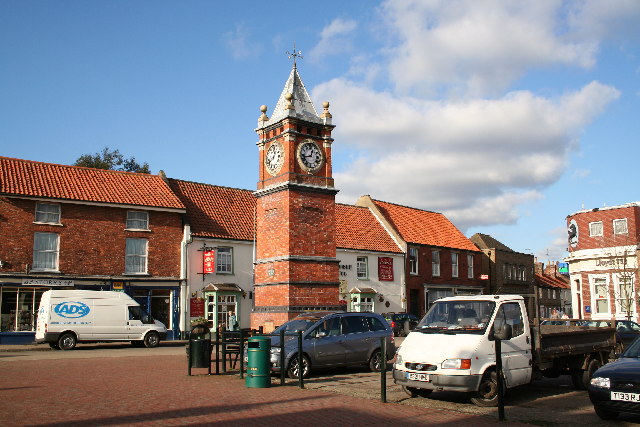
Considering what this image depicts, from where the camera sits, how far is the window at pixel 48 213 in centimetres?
3097

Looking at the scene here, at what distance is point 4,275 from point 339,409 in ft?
79.0

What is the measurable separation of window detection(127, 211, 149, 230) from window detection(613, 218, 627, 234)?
91.7ft

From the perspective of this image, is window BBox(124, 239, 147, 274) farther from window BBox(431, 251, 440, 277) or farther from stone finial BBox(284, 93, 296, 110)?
window BBox(431, 251, 440, 277)

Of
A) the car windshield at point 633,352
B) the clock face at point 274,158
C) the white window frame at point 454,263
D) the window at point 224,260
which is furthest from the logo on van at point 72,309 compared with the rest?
the white window frame at point 454,263

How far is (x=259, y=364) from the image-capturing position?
13.6 m

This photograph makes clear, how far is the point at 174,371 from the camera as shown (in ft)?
57.0

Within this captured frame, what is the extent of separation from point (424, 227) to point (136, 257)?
23396mm

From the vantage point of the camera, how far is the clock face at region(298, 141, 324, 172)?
23.7 metres

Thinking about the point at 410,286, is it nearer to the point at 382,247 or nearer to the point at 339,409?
the point at 382,247

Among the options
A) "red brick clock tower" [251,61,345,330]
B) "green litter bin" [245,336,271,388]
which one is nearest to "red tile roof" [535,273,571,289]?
"red brick clock tower" [251,61,345,330]

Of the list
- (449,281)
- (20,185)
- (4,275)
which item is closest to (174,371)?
(4,275)

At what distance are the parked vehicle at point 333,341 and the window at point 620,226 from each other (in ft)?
83.8

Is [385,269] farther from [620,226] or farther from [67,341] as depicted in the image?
[67,341]

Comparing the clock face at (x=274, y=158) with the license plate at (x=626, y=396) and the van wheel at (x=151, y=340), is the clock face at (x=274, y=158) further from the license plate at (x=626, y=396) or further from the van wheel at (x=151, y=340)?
the license plate at (x=626, y=396)
